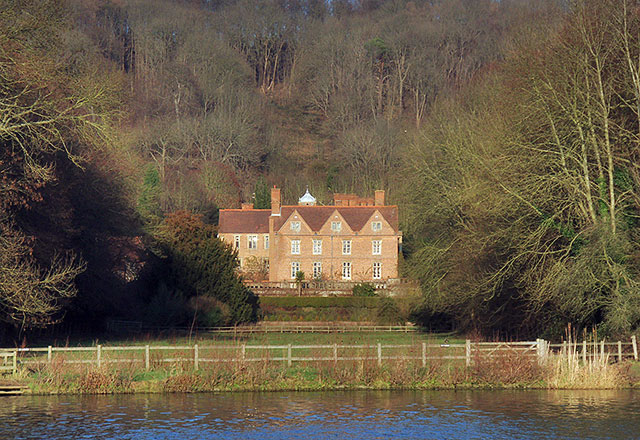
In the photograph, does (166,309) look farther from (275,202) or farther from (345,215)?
(275,202)

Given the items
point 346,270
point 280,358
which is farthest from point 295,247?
point 280,358

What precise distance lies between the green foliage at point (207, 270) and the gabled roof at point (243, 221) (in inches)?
1232

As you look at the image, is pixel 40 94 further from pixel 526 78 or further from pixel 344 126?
pixel 344 126

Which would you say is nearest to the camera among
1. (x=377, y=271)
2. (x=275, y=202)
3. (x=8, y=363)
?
(x=8, y=363)

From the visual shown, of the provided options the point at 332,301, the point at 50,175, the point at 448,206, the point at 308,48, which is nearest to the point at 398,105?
the point at 308,48

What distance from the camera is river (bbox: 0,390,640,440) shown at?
21000 mm

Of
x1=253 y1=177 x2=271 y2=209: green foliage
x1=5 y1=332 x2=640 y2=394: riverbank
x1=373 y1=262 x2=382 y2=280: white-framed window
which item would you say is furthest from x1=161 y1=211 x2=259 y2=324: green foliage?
x1=253 y1=177 x2=271 y2=209: green foliage

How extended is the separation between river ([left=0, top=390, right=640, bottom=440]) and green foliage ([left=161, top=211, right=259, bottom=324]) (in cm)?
3034

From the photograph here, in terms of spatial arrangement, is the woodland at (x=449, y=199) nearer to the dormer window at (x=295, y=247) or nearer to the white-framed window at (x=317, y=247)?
the dormer window at (x=295, y=247)

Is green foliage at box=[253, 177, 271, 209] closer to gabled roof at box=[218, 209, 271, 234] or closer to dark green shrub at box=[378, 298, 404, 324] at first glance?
gabled roof at box=[218, 209, 271, 234]

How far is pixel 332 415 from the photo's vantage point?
918 inches

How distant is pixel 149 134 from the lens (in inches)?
4611

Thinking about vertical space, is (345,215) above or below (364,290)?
above

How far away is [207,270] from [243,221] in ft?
114
